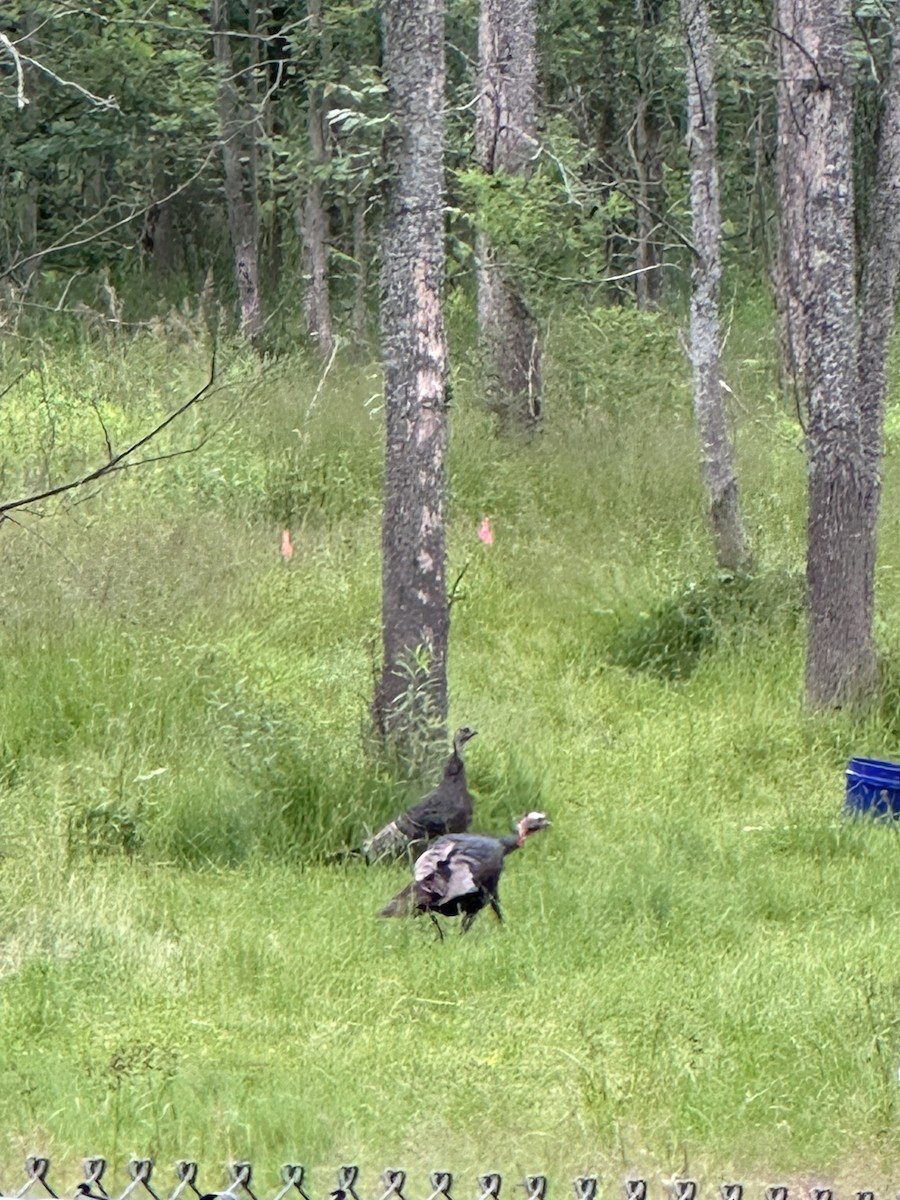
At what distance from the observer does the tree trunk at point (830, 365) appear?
10.7 metres

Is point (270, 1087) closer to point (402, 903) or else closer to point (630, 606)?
point (402, 903)

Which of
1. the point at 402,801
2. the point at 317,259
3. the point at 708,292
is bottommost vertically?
the point at 402,801

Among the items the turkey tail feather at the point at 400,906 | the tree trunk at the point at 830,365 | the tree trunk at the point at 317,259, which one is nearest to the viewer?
the turkey tail feather at the point at 400,906

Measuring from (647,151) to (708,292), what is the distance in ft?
41.1

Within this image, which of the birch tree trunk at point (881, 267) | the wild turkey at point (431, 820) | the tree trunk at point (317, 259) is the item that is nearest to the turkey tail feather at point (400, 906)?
the wild turkey at point (431, 820)

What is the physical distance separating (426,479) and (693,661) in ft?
10.4

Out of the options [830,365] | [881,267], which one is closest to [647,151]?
[881,267]

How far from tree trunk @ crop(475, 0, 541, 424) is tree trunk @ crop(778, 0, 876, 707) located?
5.25 metres

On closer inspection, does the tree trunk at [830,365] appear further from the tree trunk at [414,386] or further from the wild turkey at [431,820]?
the wild turkey at [431,820]

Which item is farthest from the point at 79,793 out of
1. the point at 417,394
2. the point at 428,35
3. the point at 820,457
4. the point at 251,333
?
the point at 251,333

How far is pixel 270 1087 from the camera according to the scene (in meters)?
5.55

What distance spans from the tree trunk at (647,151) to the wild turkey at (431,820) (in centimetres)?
1020

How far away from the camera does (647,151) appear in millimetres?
24797

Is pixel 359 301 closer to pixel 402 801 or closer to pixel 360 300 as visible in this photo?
pixel 360 300
